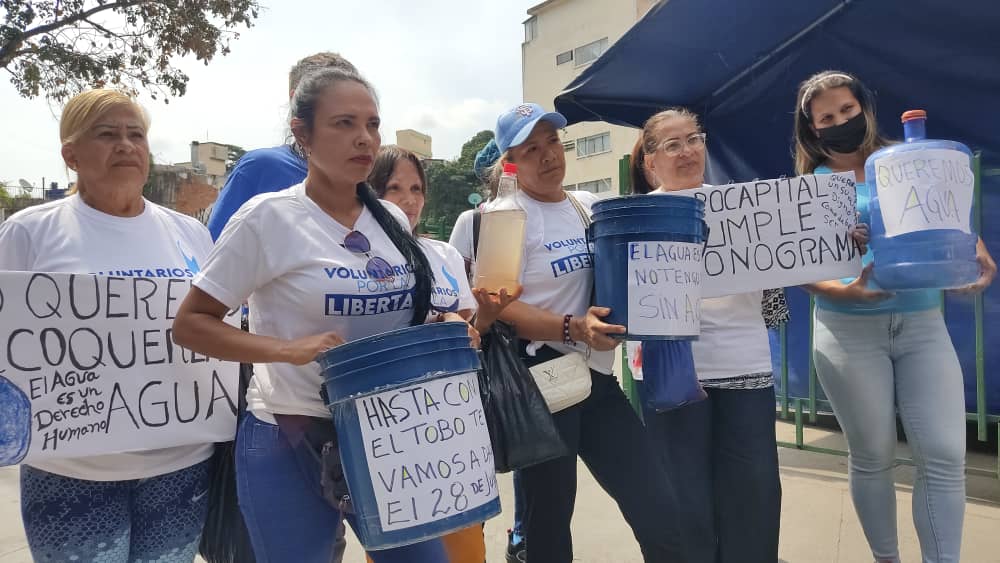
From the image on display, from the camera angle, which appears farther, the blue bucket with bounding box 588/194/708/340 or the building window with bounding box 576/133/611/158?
the building window with bounding box 576/133/611/158

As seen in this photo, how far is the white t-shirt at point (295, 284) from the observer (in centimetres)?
163

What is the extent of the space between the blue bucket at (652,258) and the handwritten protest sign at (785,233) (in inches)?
13.8

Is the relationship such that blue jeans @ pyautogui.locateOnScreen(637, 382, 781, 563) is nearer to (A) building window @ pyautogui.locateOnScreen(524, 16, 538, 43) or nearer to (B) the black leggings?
(B) the black leggings

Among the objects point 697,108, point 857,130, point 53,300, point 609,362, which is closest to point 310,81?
point 53,300

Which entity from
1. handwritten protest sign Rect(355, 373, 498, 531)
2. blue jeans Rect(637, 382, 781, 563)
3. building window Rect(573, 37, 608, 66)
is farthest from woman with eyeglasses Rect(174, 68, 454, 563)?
building window Rect(573, 37, 608, 66)

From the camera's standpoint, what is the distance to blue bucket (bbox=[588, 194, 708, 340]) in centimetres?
195

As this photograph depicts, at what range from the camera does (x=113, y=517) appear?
180 cm

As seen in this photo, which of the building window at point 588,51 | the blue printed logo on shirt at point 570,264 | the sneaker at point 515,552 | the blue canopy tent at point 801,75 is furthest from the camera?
the building window at point 588,51

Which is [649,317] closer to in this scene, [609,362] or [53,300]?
[609,362]

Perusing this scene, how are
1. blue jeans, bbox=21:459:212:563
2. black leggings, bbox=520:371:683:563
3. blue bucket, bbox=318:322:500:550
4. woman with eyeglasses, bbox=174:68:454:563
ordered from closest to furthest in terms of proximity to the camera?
1. blue bucket, bbox=318:322:500:550
2. woman with eyeglasses, bbox=174:68:454:563
3. blue jeans, bbox=21:459:212:563
4. black leggings, bbox=520:371:683:563

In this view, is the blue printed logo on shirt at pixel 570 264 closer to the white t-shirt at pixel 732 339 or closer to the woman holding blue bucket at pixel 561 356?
the woman holding blue bucket at pixel 561 356

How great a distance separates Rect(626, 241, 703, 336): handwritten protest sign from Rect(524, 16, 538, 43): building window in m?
Result: 41.0

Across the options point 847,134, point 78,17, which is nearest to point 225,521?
point 847,134

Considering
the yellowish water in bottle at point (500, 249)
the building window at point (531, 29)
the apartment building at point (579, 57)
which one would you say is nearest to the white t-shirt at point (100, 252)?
the yellowish water in bottle at point (500, 249)
